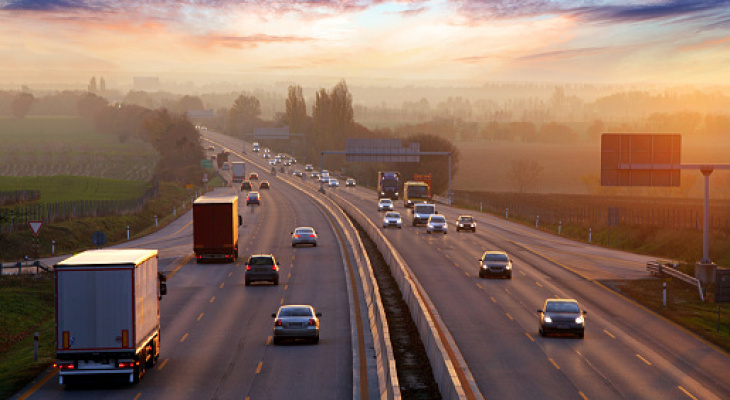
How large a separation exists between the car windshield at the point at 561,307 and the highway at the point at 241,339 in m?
7.23

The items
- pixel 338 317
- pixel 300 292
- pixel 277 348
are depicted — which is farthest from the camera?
pixel 300 292

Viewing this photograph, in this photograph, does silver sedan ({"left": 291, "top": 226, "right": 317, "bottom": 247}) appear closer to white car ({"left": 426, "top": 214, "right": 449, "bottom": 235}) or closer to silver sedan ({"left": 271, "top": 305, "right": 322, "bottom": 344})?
white car ({"left": 426, "top": 214, "right": 449, "bottom": 235})

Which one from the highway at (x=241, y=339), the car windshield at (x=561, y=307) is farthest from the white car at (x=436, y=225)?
the car windshield at (x=561, y=307)

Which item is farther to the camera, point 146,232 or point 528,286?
point 146,232

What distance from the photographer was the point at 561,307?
1221 inches

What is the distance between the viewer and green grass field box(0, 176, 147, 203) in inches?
4156

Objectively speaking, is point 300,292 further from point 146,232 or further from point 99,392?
point 146,232

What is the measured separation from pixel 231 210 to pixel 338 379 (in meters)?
29.5

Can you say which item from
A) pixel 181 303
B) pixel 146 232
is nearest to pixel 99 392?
pixel 181 303

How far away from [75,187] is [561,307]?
9900 cm

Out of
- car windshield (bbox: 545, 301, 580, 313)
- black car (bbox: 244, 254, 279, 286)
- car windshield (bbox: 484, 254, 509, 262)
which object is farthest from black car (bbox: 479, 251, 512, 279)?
car windshield (bbox: 545, 301, 580, 313)

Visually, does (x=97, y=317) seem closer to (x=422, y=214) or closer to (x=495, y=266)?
(x=495, y=266)

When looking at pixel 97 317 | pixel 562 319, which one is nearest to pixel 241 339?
pixel 97 317

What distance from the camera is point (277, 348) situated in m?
28.1
